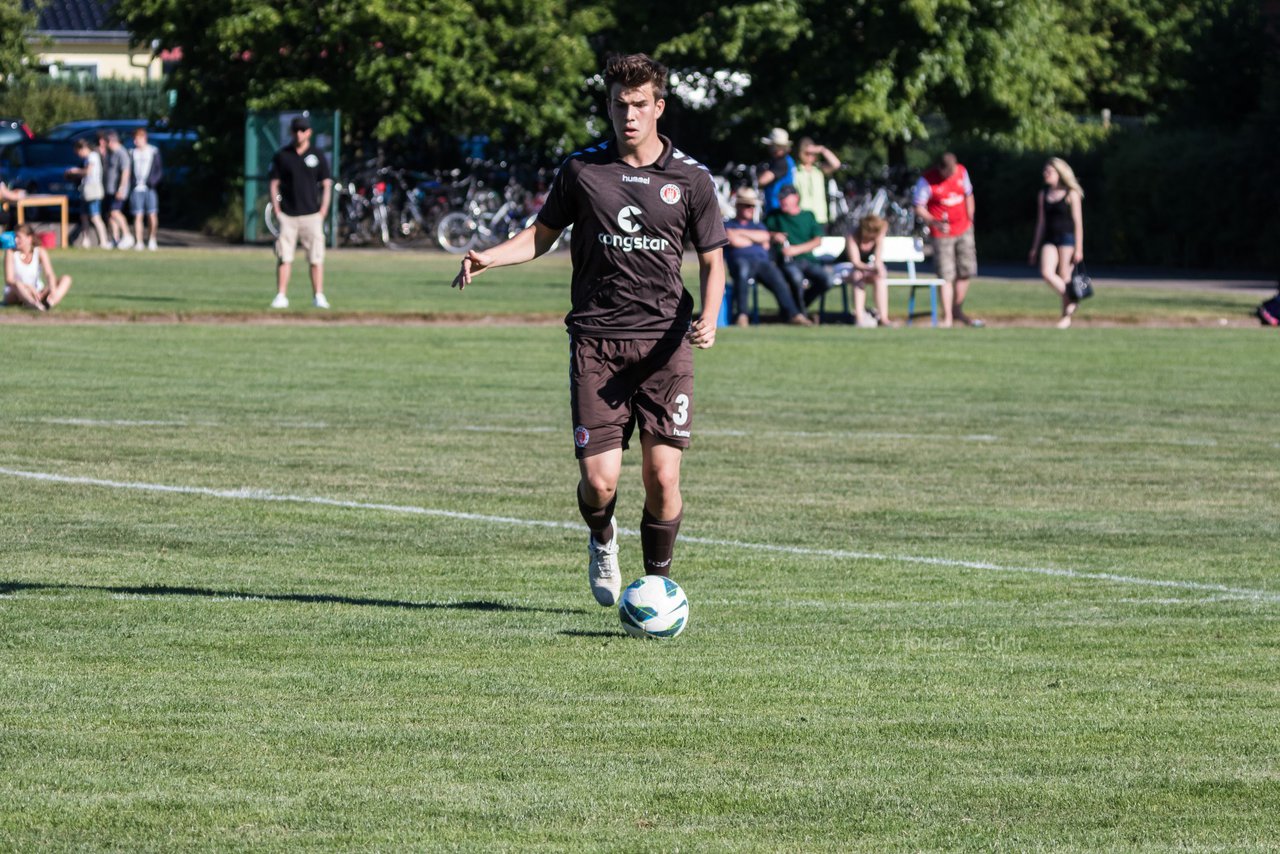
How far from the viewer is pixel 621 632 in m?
7.87

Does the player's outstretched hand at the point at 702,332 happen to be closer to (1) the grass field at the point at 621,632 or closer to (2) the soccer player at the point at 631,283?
(2) the soccer player at the point at 631,283

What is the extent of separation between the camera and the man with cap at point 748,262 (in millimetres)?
24484

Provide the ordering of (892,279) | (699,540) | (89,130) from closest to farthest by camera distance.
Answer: (699,540)
(892,279)
(89,130)

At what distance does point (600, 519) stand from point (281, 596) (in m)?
1.28

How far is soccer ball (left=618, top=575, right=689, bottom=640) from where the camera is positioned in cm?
765

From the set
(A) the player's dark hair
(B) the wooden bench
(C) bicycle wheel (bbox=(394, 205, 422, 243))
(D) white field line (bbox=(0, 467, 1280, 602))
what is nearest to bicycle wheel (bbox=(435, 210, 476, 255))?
(C) bicycle wheel (bbox=(394, 205, 422, 243))


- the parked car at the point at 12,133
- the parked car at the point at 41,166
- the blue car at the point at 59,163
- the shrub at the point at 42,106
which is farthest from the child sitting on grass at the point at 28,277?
the shrub at the point at 42,106

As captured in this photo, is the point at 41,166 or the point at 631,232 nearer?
A: the point at 631,232

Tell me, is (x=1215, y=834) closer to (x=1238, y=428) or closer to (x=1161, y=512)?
(x=1161, y=512)

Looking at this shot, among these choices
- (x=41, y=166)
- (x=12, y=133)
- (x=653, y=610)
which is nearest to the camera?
(x=653, y=610)

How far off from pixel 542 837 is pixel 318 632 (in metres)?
2.78

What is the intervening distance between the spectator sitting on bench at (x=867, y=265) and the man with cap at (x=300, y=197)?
6159mm

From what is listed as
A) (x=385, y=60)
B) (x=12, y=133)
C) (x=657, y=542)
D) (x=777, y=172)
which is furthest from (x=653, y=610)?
(x=12, y=133)

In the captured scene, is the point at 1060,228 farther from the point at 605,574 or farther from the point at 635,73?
the point at 635,73
